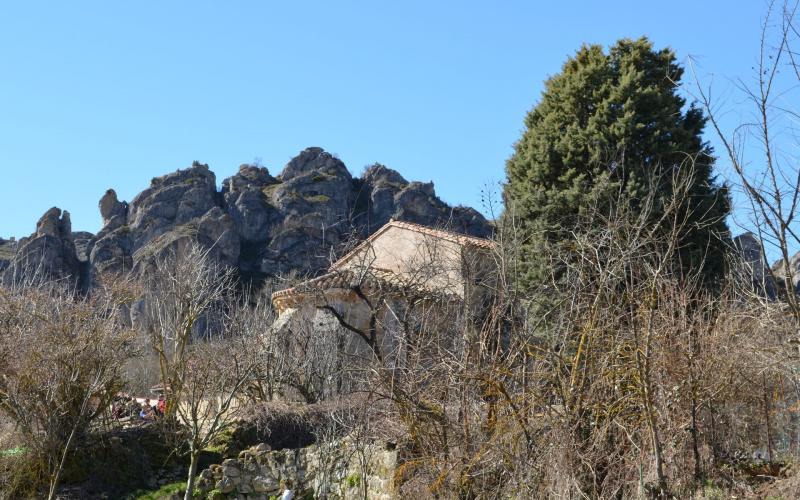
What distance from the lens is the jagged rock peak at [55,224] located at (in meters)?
58.9

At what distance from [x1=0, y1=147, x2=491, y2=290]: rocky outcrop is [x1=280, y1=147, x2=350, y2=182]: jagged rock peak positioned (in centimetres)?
7

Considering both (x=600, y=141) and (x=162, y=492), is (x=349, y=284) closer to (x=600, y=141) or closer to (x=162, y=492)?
(x=162, y=492)

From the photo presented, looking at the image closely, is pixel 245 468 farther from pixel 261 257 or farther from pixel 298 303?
pixel 261 257

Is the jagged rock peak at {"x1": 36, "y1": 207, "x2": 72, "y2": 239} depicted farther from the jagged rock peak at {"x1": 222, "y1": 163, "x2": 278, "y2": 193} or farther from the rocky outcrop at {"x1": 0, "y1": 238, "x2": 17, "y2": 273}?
the jagged rock peak at {"x1": 222, "y1": 163, "x2": 278, "y2": 193}

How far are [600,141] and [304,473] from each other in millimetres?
8594

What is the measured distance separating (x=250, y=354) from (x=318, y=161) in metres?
43.3

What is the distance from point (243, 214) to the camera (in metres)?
59.2

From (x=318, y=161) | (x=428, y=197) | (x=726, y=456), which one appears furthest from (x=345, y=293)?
(x=318, y=161)

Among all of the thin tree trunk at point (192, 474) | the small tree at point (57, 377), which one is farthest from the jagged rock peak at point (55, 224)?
the thin tree trunk at point (192, 474)

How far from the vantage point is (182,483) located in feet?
54.9

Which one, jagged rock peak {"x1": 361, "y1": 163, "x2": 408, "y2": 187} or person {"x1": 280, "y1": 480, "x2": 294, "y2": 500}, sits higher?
jagged rock peak {"x1": 361, "y1": 163, "x2": 408, "y2": 187}

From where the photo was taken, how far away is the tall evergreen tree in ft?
52.6

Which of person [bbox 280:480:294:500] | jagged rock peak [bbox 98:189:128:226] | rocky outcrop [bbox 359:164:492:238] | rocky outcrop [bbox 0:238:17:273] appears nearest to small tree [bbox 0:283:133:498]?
person [bbox 280:480:294:500]

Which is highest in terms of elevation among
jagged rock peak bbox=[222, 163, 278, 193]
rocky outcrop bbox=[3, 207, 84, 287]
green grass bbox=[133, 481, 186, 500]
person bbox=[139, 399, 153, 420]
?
jagged rock peak bbox=[222, 163, 278, 193]
